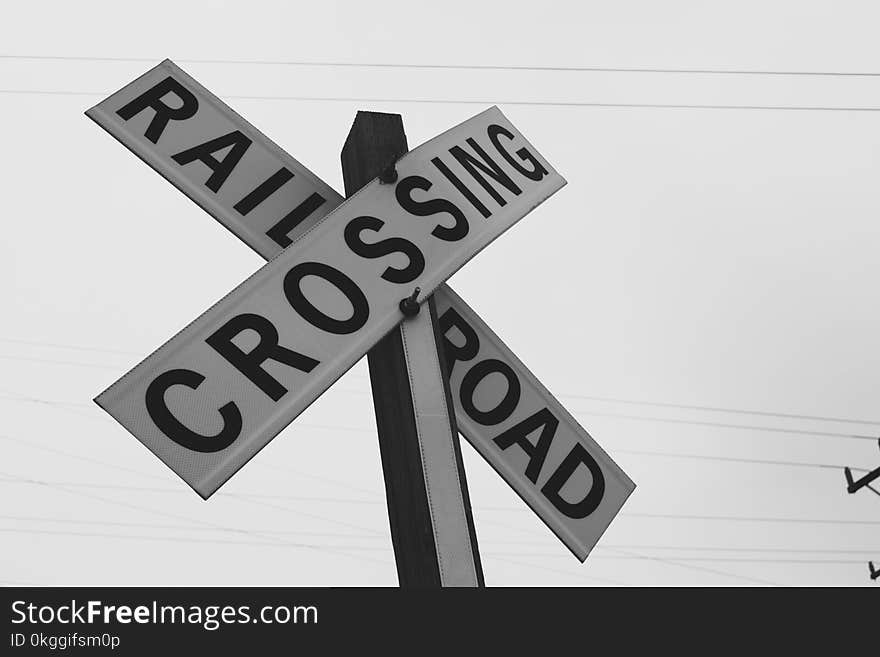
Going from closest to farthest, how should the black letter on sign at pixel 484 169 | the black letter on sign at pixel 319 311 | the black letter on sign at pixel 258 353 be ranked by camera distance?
1. the black letter on sign at pixel 258 353
2. the black letter on sign at pixel 319 311
3. the black letter on sign at pixel 484 169

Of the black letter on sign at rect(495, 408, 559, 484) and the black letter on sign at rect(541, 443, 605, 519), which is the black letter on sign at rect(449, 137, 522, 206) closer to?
the black letter on sign at rect(495, 408, 559, 484)

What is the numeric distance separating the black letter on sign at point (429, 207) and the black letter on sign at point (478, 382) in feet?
1.26

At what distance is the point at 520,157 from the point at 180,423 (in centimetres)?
155

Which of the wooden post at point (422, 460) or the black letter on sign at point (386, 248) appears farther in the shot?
the black letter on sign at point (386, 248)

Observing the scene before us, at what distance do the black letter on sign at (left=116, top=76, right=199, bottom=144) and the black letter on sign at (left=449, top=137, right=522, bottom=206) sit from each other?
2.68 feet

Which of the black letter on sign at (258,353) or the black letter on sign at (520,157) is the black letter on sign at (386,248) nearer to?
the black letter on sign at (258,353)

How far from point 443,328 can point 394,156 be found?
527 mm

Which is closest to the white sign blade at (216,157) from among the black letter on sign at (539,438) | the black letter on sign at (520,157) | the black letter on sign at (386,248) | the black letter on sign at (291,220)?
the black letter on sign at (291,220)

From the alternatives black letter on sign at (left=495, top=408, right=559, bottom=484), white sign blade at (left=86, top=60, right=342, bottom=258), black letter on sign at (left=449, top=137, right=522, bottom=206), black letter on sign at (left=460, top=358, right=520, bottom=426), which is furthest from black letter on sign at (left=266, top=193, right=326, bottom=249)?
black letter on sign at (left=495, top=408, right=559, bottom=484)

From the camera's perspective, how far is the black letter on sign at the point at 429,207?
2.48 m

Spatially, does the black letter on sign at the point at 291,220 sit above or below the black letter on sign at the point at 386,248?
above

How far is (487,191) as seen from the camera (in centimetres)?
270

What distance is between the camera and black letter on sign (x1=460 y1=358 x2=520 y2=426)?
2.44 m
